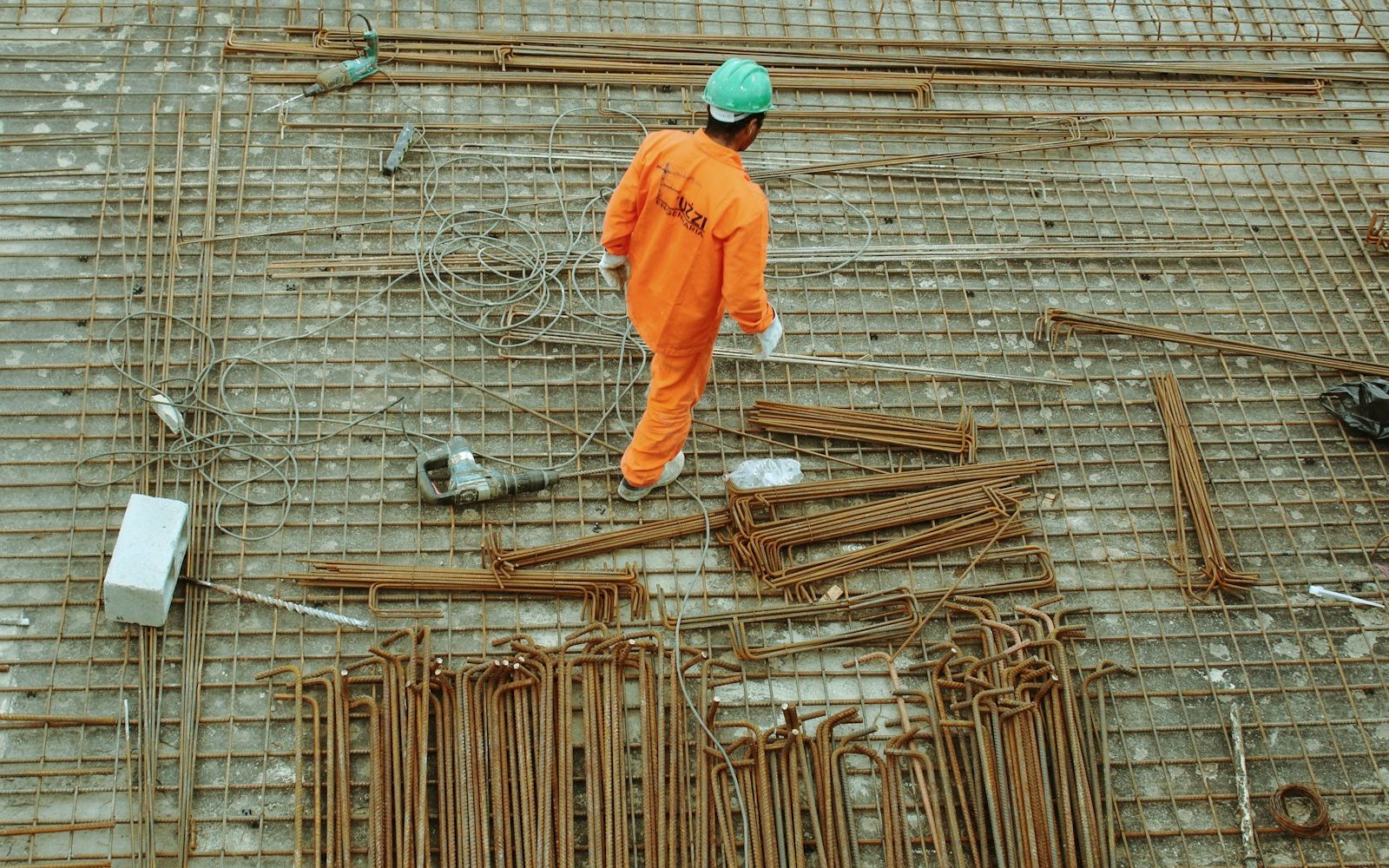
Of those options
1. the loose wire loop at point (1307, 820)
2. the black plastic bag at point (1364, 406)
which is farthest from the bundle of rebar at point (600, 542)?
the black plastic bag at point (1364, 406)

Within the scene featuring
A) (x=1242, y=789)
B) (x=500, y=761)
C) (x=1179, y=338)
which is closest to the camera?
(x=500, y=761)

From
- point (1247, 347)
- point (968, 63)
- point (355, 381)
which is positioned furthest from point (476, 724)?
point (968, 63)

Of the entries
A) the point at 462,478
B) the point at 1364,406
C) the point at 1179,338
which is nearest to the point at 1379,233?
the point at 1364,406

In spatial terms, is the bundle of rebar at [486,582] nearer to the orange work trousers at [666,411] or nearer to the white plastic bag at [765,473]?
the orange work trousers at [666,411]

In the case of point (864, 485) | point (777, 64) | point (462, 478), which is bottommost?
point (864, 485)

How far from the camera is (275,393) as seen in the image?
18.1 feet

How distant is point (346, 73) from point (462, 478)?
9.55 feet

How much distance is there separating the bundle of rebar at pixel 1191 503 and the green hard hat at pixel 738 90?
2.81m

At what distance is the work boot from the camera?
17.3 ft

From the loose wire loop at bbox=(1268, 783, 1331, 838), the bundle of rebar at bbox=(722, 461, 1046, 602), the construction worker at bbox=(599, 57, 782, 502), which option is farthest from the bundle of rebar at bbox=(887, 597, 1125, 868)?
the construction worker at bbox=(599, 57, 782, 502)

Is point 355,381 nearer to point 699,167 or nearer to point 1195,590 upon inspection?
point 699,167

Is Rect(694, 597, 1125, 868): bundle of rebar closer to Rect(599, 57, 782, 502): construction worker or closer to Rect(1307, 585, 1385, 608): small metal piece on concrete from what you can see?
Rect(1307, 585, 1385, 608): small metal piece on concrete

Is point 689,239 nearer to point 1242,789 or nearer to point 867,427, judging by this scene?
point 867,427

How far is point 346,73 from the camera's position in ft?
21.8
